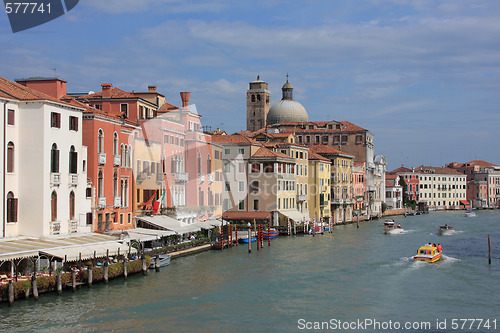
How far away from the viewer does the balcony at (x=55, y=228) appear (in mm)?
24672

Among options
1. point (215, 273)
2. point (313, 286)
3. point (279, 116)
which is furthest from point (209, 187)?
point (279, 116)

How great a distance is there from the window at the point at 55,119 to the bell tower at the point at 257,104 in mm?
69677

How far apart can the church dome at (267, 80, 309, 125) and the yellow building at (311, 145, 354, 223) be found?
2032 centimetres

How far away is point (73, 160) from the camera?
26766 mm

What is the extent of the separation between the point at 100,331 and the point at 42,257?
6.26 meters

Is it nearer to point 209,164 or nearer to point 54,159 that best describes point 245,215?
point 209,164

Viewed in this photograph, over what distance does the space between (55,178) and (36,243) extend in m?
3.04

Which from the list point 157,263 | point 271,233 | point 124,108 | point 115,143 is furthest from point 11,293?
point 271,233

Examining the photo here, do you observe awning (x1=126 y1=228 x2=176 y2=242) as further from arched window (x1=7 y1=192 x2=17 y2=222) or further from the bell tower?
the bell tower

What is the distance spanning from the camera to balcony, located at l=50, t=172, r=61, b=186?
24.9 meters

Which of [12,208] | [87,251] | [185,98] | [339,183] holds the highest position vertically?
[185,98]

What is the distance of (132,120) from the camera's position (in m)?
35.5

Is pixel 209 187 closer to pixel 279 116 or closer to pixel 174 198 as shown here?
pixel 174 198

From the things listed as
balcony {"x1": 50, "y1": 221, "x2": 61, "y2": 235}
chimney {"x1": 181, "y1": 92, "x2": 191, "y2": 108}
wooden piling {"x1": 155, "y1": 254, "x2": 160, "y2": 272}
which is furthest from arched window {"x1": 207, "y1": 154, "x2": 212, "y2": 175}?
balcony {"x1": 50, "y1": 221, "x2": 61, "y2": 235}
